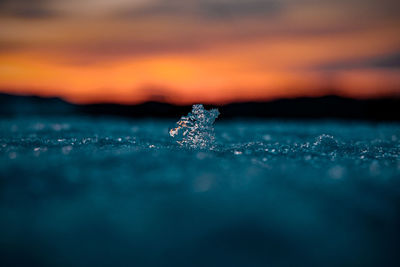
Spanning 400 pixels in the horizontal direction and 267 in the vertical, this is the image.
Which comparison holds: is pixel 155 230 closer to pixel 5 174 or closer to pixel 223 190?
pixel 223 190

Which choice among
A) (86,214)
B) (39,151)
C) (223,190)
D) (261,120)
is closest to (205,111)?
(39,151)

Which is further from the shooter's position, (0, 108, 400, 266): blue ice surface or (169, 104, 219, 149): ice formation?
(169, 104, 219, 149): ice formation

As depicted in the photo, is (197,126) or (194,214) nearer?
(194,214)

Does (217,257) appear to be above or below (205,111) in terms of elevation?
below

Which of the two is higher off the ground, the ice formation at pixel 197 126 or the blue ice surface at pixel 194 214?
the ice formation at pixel 197 126

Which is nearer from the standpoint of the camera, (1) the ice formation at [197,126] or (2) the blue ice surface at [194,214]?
(2) the blue ice surface at [194,214]

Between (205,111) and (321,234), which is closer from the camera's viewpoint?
(321,234)

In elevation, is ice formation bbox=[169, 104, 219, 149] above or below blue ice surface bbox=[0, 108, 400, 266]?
above

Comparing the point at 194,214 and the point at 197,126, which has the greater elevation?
the point at 197,126
